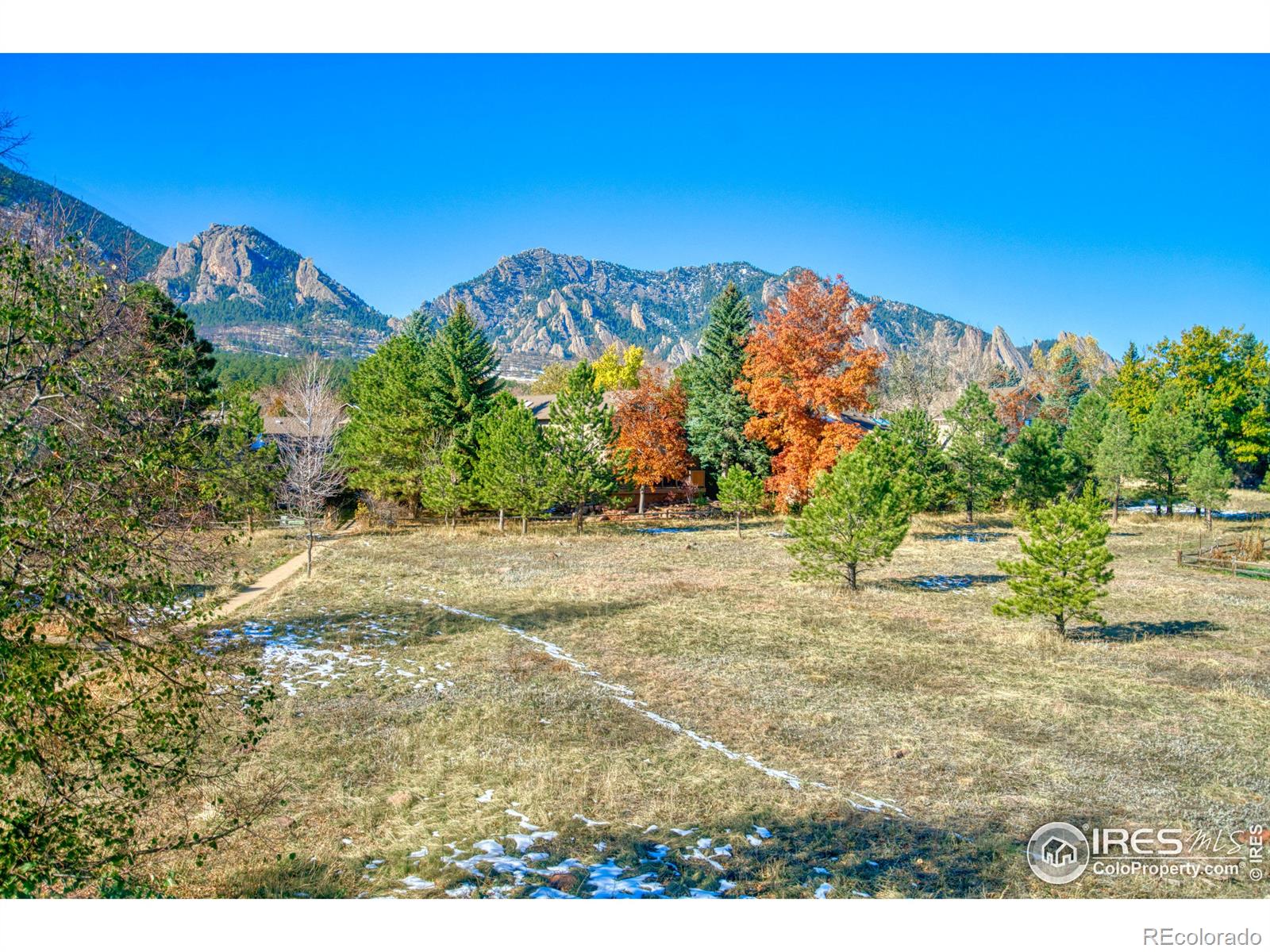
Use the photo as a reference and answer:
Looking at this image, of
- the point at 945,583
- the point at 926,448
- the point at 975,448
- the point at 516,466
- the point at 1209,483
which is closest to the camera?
the point at 945,583

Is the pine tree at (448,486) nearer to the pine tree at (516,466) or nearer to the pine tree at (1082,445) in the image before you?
the pine tree at (516,466)

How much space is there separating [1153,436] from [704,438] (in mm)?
26798

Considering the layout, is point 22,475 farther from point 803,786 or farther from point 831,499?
point 831,499

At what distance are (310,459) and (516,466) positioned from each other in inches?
353

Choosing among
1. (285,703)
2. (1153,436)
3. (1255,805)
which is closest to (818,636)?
(1255,805)

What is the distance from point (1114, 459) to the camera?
4025 cm

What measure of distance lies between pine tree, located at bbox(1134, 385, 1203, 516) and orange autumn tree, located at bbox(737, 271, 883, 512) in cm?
1858

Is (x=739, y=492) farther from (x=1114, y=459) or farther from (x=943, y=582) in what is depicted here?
(x=1114, y=459)

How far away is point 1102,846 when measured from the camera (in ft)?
24.6

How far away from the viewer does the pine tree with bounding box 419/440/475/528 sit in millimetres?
34656

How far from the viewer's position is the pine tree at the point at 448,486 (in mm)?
34656

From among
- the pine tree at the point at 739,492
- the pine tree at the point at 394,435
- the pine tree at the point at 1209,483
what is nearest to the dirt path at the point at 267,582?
the pine tree at the point at 394,435
